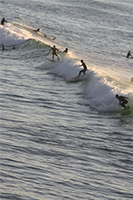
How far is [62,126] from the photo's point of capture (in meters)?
12.7

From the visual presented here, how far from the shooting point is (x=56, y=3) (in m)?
61.8

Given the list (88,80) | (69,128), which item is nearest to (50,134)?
(69,128)

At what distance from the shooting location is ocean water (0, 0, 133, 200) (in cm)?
825

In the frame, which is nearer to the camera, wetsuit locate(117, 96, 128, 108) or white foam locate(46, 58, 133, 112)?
wetsuit locate(117, 96, 128, 108)

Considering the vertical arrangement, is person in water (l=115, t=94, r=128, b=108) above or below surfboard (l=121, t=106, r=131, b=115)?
above

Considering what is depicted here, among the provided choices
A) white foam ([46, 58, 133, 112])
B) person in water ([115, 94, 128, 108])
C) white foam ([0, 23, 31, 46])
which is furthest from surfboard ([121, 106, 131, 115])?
white foam ([0, 23, 31, 46])

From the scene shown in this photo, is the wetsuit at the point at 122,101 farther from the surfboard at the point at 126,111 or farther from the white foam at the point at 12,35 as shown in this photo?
the white foam at the point at 12,35

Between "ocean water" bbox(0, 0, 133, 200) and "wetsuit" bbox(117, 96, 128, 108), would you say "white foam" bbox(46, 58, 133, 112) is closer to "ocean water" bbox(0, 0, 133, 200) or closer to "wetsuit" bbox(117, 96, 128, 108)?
"ocean water" bbox(0, 0, 133, 200)

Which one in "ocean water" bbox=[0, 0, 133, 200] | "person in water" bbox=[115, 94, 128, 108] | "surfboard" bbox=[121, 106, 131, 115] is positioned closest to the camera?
"ocean water" bbox=[0, 0, 133, 200]

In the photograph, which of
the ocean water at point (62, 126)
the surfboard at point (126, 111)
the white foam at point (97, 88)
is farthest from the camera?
the white foam at point (97, 88)

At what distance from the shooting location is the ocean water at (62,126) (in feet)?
27.1

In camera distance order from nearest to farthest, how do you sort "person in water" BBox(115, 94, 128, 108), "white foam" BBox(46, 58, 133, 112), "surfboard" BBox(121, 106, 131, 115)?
"surfboard" BBox(121, 106, 131, 115) < "person in water" BBox(115, 94, 128, 108) < "white foam" BBox(46, 58, 133, 112)

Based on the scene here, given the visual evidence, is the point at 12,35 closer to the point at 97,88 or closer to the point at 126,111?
the point at 97,88

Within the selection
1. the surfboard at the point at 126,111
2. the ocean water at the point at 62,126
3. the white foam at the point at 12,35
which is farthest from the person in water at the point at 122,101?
the white foam at the point at 12,35
